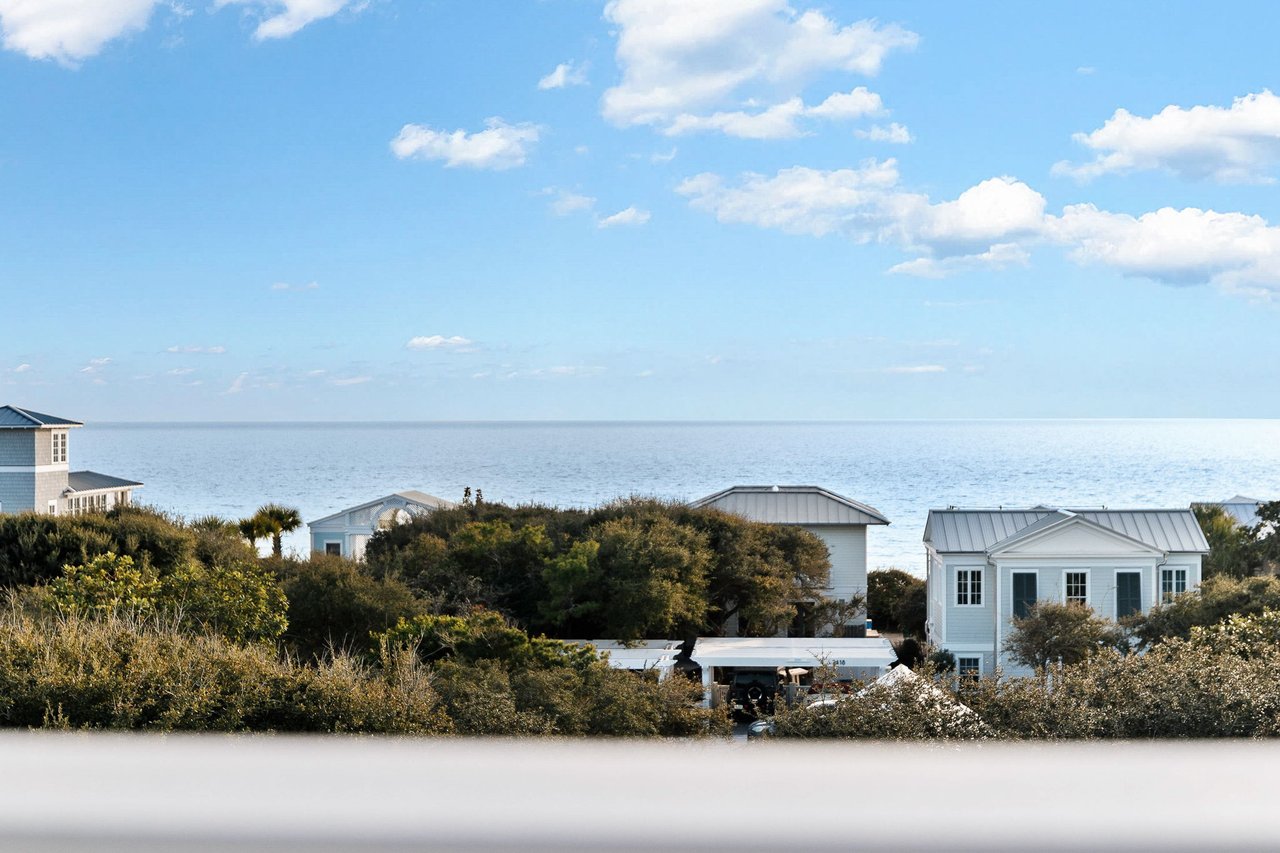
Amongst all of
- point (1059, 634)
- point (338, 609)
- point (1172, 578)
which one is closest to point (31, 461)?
point (338, 609)

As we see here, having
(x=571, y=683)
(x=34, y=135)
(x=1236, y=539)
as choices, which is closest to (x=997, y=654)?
(x=1236, y=539)

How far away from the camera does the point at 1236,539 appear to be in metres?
28.1

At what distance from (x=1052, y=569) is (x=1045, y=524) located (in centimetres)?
96

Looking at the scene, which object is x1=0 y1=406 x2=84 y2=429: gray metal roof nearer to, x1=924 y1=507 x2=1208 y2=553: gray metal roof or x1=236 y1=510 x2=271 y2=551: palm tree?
x1=236 y1=510 x2=271 y2=551: palm tree

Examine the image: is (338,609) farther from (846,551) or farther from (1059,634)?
(846,551)

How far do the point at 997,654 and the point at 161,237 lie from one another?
160 ft

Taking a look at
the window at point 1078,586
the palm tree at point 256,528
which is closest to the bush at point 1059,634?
the window at point 1078,586

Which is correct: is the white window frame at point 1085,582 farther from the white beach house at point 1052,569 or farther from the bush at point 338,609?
the bush at point 338,609

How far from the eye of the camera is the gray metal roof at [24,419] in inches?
1371

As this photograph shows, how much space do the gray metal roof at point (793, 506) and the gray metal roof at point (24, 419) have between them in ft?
69.8

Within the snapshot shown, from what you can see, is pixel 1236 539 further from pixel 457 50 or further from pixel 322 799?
pixel 322 799

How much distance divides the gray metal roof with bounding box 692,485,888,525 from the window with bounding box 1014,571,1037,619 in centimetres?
550

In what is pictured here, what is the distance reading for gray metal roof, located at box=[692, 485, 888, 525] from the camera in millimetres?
29188

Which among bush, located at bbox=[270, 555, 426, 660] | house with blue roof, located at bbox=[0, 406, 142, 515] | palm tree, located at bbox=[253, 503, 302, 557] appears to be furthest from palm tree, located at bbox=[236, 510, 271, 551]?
bush, located at bbox=[270, 555, 426, 660]
